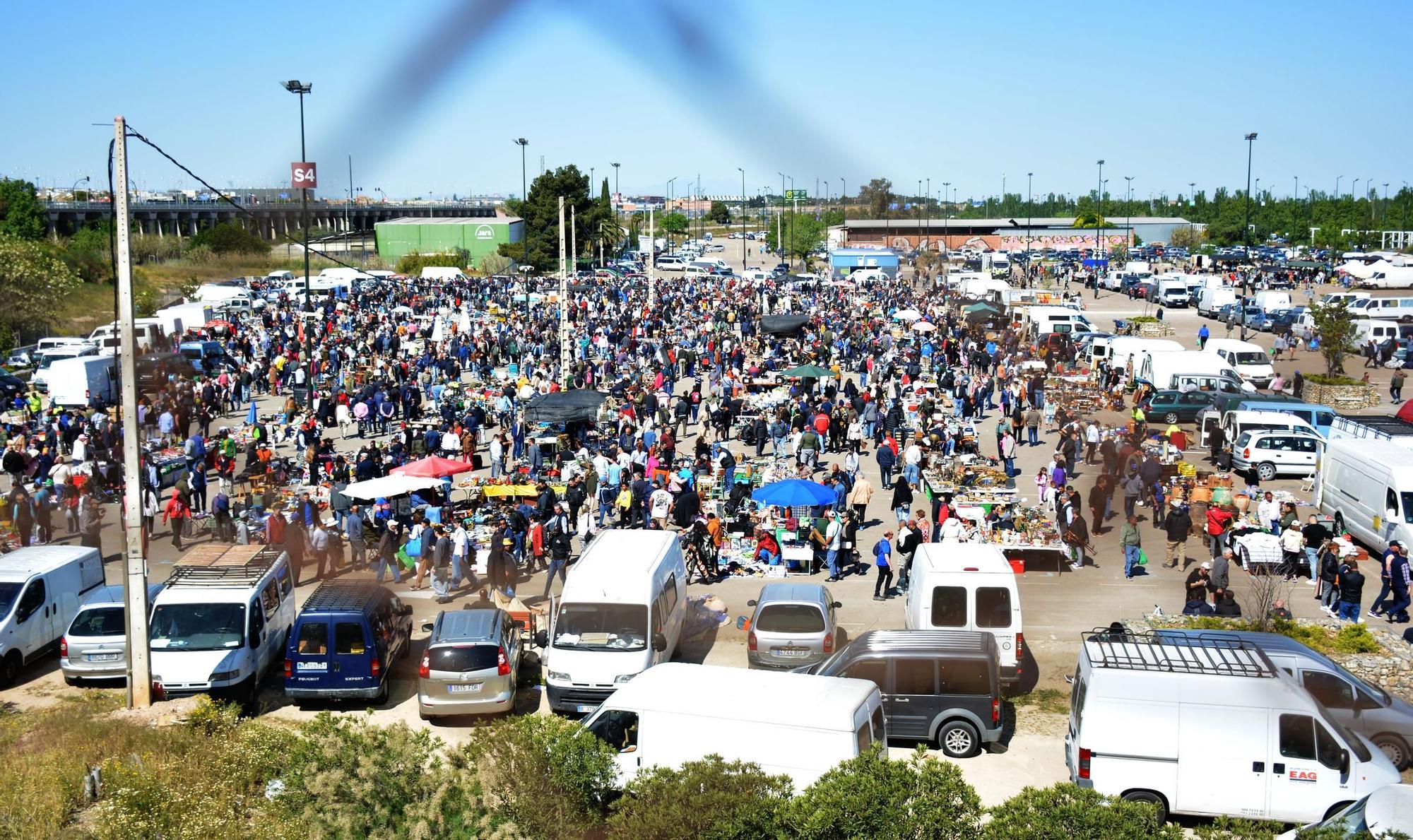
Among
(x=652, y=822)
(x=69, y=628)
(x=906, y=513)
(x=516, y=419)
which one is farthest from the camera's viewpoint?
(x=516, y=419)

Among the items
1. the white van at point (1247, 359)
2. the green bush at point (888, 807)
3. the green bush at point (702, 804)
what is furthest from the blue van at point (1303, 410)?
the green bush at point (702, 804)

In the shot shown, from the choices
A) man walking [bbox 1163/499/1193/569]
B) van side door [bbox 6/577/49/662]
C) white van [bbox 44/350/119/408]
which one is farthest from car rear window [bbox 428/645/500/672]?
white van [bbox 44/350/119/408]

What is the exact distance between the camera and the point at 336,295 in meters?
56.2

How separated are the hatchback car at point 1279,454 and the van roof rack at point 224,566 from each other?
17.8 metres

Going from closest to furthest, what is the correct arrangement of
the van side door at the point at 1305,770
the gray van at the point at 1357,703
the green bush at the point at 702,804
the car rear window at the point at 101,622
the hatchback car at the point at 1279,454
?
the green bush at the point at 702,804, the van side door at the point at 1305,770, the gray van at the point at 1357,703, the car rear window at the point at 101,622, the hatchback car at the point at 1279,454

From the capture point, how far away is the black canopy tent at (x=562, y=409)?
79.3 feet

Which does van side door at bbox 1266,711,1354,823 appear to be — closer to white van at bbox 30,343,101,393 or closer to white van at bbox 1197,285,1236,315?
white van at bbox 30,343,101,393

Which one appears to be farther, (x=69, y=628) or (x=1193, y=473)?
(x=1193, y=473)

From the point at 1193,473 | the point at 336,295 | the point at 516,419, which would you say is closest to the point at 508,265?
the point at 336,295

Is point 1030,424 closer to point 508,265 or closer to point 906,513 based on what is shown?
point 906,513

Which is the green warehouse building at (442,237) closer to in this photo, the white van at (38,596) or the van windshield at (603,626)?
the white van at (38,596)

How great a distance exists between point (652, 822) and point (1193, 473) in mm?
17876

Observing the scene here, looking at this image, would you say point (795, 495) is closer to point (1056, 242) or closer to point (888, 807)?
point (888, 807)

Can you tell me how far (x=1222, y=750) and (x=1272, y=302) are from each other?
42458 mm
